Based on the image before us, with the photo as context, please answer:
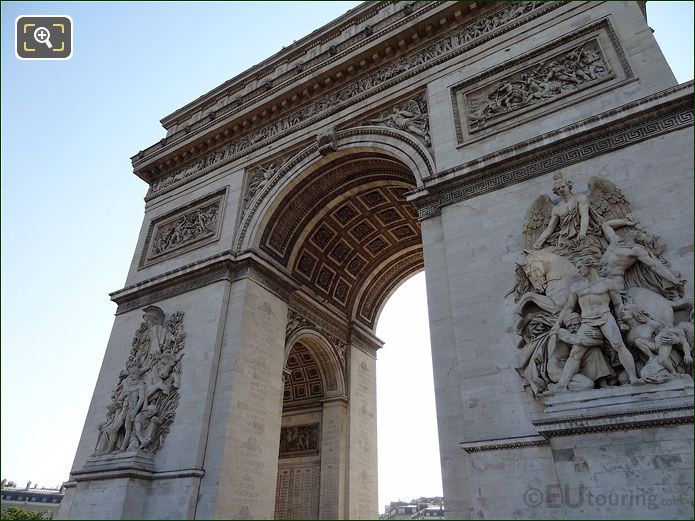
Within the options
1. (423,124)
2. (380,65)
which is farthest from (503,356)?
(380,65)

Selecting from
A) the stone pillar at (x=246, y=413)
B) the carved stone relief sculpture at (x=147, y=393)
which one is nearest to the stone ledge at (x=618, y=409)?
the stone pillar at (x=246, y=413)

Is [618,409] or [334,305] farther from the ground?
[334,305]

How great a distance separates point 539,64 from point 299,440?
12.7 metres

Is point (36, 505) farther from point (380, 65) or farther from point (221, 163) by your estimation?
point (380, 65)

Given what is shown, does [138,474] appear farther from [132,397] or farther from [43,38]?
[43,38]

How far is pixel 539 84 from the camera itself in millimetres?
10547

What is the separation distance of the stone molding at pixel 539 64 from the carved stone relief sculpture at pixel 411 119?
0.79 metres

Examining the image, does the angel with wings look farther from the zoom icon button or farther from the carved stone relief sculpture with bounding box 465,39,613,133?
the zoom icon button

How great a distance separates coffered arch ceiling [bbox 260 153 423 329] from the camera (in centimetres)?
1399

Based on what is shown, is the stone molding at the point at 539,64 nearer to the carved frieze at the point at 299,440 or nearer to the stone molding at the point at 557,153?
the stone molding at the point at 557,153

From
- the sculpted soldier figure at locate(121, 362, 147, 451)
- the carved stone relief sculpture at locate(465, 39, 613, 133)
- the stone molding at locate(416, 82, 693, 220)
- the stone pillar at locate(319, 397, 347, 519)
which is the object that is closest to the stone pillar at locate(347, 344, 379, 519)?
the stone pillar at locate(319, 397, 347, 519)

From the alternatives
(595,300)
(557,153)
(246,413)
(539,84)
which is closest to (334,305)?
(246,413)

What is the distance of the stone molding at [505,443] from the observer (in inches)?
288

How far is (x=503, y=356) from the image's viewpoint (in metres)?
8.27
